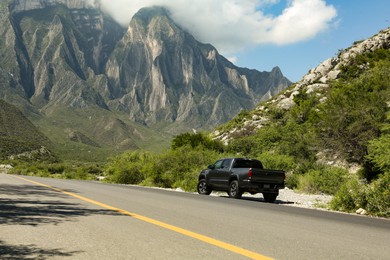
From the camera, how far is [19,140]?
376 ft

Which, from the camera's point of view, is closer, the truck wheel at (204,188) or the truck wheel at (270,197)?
the truck wheel at (270,197)

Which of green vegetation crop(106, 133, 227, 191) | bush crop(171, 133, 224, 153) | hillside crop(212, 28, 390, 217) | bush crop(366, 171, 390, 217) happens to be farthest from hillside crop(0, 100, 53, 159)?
bush crop(366, 171, 390, 217)

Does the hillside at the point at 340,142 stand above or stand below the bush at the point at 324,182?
above

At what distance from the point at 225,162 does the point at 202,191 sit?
7.68ft

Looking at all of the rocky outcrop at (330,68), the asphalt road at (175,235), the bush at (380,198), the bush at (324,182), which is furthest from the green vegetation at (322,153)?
the rocky outcrop at (330,68)

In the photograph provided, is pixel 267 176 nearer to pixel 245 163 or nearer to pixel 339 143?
pixel 245 163

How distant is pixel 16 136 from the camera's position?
121438 mm

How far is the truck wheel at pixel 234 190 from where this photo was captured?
18.2m

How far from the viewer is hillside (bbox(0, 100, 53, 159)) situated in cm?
10731

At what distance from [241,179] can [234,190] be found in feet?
2.64

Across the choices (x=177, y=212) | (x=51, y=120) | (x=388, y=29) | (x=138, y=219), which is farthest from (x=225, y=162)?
(x=51, y=120)

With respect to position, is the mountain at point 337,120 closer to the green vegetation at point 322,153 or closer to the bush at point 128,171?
the green vegetation at point 322,153

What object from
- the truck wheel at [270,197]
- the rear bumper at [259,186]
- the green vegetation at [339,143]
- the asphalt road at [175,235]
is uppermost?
the green vegetation at [339,143]

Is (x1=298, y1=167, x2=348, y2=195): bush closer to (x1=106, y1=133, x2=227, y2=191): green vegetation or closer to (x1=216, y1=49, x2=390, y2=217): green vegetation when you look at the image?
(x1=216, y1=49, x2=390, y2=217): green vegetation
